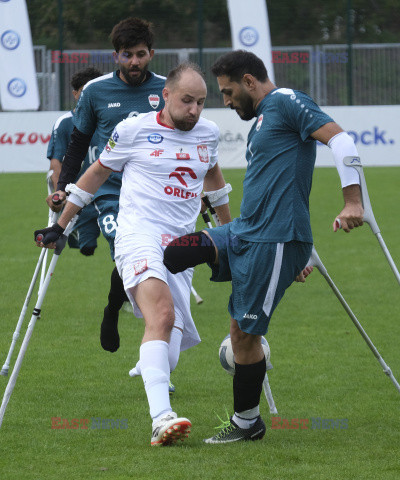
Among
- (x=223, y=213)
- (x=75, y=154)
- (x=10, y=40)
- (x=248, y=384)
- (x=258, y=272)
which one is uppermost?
(x=75, y=154)

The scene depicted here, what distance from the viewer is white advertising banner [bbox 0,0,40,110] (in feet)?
90.4

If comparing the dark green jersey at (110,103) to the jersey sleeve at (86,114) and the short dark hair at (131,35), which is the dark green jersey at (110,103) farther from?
the short dark hair at (131,35)

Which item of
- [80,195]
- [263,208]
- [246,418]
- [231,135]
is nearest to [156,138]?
[80,195]

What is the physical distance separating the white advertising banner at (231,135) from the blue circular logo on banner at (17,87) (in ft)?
7.18

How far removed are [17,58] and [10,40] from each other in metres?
0.55

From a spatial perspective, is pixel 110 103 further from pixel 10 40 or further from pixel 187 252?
pixel 10 40

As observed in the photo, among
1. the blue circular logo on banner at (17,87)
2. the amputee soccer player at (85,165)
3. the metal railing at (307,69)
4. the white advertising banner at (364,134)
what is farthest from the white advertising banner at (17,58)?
the amputee soccer player at (85,165)

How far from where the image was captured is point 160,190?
6023 millimetres

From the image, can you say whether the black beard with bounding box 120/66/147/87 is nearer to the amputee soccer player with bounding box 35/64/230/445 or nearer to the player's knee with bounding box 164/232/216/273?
the amputee soccer player with bounding box 35/64/230/445

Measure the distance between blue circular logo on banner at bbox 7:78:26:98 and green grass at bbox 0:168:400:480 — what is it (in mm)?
14415

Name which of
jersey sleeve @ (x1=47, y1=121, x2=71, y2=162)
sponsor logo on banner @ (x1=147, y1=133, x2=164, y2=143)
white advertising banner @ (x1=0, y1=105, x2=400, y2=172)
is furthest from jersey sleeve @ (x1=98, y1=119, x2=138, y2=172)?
white advertising banner @ (x1=0, y1=105, x2=400, y2=172)

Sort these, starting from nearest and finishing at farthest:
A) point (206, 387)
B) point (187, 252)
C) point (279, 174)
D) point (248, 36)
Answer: point (279, 174) < point (187, 252) < point (206, 387) < point (248, 36)

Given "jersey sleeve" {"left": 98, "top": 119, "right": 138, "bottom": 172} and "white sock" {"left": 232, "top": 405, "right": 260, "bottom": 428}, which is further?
"jersey sleeve" {"left": 98, "top": 119, "right": 138, "bottom": 172}

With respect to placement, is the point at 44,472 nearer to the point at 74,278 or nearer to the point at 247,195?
the point at 247,195
